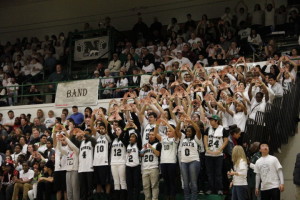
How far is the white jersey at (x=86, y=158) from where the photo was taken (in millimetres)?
12945

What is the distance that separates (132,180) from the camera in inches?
492

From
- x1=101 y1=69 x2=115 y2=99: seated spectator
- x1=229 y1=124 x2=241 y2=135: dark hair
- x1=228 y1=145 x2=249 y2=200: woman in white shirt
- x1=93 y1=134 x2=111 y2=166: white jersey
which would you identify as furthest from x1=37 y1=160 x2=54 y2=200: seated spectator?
x1=228 y1=145 x2=249 y2=200: woman in white shirt

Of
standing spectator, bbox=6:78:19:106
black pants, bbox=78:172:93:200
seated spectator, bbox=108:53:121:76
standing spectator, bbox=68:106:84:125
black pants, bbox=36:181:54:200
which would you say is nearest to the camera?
black pants, bbox=78:172:93:200

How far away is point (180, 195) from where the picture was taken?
12625 mm

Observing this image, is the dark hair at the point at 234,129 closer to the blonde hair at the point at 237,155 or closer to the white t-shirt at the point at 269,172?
the blonde hair at the point at 237,155

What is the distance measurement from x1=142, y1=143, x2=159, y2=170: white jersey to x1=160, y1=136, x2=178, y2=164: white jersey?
0.72 feet

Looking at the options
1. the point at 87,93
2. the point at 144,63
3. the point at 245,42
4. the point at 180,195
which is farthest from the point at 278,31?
the point at 180,195

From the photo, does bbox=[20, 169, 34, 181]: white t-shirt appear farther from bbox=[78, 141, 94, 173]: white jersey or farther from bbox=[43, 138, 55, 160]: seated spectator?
bbox=[78, 141, 94, 173]: white jersey

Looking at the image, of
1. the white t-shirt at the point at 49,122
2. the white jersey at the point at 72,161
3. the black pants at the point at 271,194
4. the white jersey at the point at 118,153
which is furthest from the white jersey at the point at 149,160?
the white t-shirt at the point at 49,122

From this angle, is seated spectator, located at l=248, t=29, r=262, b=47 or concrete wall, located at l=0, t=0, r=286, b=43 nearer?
seated spectator, located at l=248, t=29, r=262, b=47

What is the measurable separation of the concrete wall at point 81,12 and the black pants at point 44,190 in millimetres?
10753

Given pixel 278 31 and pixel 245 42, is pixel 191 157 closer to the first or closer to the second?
pixel 245 42

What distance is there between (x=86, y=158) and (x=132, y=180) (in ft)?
4.12

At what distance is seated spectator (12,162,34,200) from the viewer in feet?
46.6
